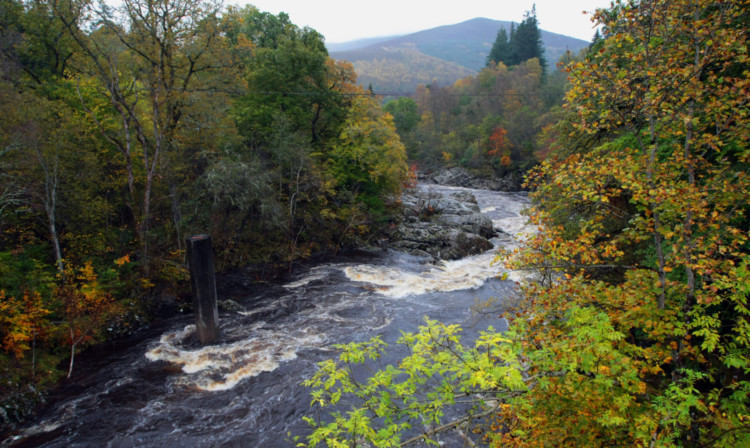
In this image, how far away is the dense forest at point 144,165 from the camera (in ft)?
39.1

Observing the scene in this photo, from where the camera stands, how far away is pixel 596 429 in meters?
4.53

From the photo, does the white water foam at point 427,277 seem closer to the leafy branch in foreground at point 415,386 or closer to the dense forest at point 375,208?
the dense forest at point 375,208

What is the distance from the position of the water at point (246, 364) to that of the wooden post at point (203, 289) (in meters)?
0.53

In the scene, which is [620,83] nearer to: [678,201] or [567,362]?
[678,201]

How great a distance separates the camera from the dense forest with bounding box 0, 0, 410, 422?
11930 mm

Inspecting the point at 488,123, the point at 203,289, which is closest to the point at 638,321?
the point at 203,289

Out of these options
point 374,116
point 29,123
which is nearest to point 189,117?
point 29,123

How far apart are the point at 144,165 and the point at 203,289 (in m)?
8.16

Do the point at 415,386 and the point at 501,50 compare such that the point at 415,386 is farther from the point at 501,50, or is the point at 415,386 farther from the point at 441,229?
the point at 501,50

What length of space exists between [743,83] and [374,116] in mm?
25595

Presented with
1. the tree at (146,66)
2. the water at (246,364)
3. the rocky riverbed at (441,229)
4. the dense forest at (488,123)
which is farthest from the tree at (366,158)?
the dense forest at (488,123)

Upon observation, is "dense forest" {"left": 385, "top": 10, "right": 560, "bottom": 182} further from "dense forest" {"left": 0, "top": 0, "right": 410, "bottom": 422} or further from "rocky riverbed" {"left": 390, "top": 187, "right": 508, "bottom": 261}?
"dense forest" {"left": 0, "top": 0, "right": 410, "bottom": 422}

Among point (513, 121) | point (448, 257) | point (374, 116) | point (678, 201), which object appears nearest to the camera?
point (678, 201)

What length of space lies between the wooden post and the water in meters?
0.53
